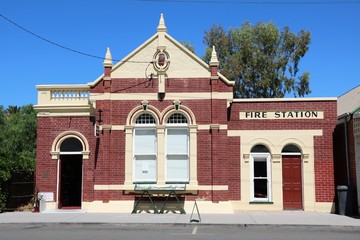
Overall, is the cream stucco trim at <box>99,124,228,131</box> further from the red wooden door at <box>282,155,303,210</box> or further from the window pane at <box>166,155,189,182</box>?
the red wooden door at <box>282,155,303,210</box>

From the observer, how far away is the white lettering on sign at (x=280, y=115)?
61.1 feet

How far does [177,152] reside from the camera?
18.3 metres

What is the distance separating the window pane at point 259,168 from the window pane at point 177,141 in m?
3.04

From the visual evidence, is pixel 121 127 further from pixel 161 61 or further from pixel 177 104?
pixel 161 61

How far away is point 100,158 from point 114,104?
2308mm

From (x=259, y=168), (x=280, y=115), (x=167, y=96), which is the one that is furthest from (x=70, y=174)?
(x=280, y=115)

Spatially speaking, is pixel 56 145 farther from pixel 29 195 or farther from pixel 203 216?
pixel 203 216

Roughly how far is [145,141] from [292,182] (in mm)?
6331

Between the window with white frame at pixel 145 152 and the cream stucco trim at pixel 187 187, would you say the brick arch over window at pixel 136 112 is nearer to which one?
the window with white frame at pixel 145 152

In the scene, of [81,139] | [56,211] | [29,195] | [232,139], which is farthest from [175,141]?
[29,195]

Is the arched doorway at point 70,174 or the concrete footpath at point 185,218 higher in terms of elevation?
the arched doorway at point 70,174

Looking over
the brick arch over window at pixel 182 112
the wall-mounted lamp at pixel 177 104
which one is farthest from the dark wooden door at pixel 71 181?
the wall-mounted lamp at pixel 177 104

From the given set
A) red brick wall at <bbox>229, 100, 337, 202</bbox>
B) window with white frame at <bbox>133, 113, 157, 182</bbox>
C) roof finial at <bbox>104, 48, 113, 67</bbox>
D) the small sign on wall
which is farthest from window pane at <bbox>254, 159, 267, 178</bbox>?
the small sign on wall

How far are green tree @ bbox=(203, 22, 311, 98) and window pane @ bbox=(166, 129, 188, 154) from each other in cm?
1905
